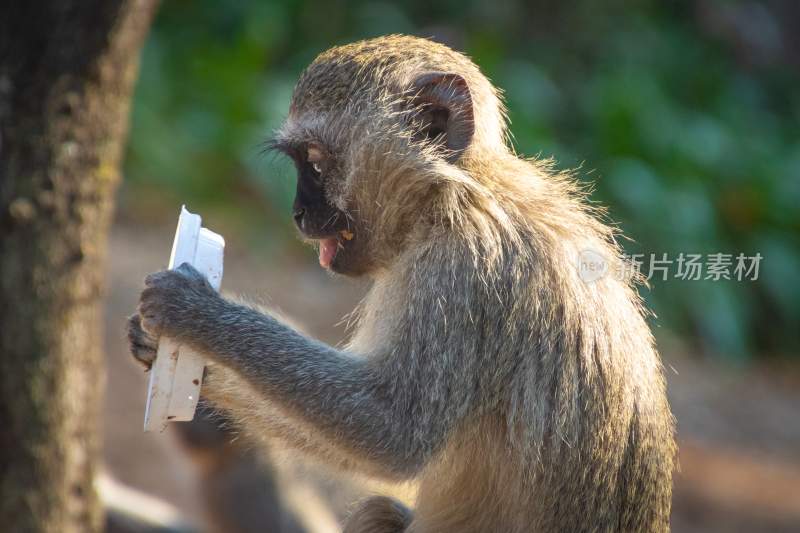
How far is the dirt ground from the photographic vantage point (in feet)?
29.8

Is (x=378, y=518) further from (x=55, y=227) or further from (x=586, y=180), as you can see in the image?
(x=586, y=180)

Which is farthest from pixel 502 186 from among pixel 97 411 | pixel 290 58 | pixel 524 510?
pixel 290 58

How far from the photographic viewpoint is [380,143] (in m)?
3.92

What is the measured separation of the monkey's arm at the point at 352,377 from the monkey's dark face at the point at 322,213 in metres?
0.48

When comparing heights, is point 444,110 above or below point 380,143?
above

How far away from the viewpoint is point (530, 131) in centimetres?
1149

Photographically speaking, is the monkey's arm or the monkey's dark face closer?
the monkey's arm

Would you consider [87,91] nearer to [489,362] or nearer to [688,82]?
[489,362]

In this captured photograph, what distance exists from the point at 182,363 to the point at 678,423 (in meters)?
7.90

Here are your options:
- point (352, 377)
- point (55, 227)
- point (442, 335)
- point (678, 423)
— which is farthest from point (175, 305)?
point (678, 423)

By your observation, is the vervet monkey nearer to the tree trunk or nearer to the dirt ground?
the tree trunk

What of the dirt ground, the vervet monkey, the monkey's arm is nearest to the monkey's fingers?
the vervet monkey

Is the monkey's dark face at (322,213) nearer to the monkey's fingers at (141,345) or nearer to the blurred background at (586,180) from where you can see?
the monkey's fingers at (141,345)

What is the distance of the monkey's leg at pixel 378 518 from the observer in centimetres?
405
